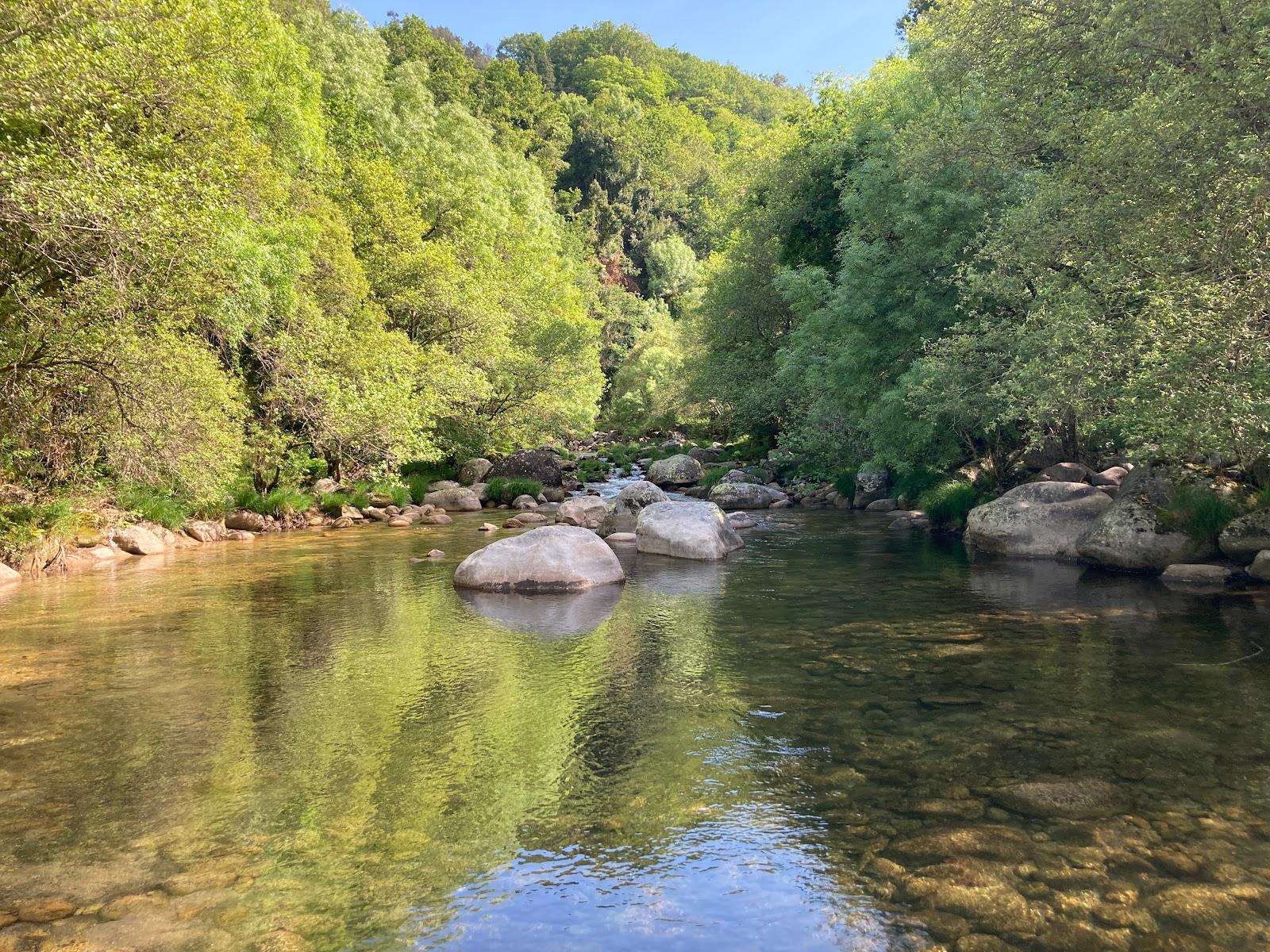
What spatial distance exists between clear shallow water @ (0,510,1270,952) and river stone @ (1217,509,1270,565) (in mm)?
1491

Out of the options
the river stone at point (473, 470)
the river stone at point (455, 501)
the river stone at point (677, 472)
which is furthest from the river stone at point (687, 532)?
the river stone at point (473, 470)

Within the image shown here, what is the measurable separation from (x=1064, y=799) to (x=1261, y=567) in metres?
10.3

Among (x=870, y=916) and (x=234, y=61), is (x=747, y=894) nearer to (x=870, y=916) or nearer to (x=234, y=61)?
(x=870, y=916)

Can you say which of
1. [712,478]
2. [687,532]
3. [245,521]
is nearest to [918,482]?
[712,478]

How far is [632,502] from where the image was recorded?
84.1ft

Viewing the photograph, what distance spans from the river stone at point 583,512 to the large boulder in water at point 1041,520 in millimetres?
9973

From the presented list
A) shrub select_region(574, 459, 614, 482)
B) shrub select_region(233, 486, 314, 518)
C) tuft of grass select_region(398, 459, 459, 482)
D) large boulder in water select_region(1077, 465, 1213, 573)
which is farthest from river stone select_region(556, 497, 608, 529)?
shrub select_region(574, 459, 614, 482)

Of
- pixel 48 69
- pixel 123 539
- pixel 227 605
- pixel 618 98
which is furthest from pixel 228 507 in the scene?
pixel 618 98

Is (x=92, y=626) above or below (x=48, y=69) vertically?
below

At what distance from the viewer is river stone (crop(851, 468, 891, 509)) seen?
28500mm

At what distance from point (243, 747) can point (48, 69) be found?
385 inches

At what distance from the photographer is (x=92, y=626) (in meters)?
13.0

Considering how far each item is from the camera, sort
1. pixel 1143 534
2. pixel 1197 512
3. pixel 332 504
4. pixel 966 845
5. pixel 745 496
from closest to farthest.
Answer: pixel 966 845
pixel 1197 512
pixel 1143 534
pixel 332 504
pixel 745 496

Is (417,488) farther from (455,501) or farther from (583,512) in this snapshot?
(583,512)
